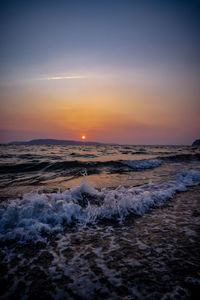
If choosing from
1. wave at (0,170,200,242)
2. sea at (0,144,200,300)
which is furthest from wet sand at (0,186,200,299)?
wave at (0,170,200,242)

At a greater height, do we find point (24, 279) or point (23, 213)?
point (23, 213)

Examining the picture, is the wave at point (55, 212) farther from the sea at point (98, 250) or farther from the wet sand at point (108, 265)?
the wet sand at point (108, 265)

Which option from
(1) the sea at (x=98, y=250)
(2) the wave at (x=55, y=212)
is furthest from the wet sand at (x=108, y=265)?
(2) the wave at (x=55, y=212)

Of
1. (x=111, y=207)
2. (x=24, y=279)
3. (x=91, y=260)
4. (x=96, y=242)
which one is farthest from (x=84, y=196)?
(x=24, y=279)

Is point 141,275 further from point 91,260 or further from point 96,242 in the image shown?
point 96,242

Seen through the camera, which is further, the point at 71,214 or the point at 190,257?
the point at 71,214

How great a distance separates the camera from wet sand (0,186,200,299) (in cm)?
196

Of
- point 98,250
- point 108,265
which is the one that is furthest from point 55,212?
point 108,265

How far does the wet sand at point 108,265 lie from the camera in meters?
1.96

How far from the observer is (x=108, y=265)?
2.42 meters

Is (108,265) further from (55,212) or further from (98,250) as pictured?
(55,212)

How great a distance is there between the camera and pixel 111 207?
440cm

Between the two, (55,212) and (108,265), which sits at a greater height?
(55,212)

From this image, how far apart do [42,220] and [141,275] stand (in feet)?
7.96
